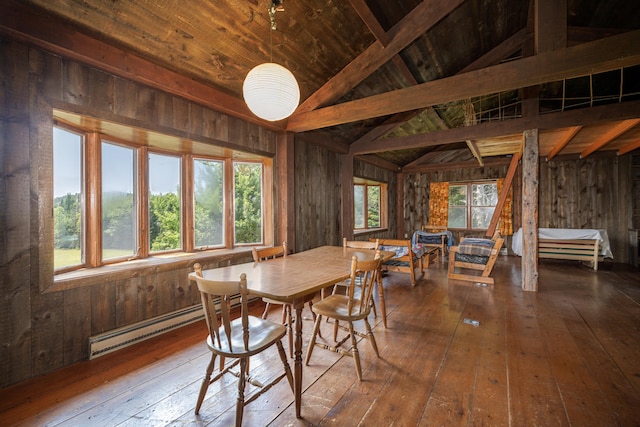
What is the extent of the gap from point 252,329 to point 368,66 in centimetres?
317

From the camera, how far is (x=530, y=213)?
388 centimetres

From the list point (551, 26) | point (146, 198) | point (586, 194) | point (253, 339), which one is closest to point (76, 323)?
point (146, 198)

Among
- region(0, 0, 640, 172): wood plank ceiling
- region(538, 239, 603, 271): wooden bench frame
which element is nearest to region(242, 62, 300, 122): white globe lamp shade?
region(0, 0, 640, 172): wood plank ceiling

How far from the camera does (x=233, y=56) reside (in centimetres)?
266

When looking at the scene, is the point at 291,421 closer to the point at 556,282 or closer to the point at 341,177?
the point at 341,177

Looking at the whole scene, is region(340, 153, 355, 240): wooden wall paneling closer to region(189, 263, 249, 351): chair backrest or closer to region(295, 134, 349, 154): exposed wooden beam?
region(295, 134, 349, 154): exposed wooden beam

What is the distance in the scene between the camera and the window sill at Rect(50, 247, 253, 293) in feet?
6.73

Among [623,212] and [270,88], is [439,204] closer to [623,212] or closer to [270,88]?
[623,212]

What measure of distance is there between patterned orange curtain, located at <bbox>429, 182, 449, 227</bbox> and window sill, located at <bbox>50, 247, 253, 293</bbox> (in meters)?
6.07

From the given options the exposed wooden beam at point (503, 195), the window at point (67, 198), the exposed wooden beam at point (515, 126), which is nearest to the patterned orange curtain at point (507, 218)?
the exposed wooden beam at point (503, 195)

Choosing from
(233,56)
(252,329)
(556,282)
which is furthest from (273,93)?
(556,282)

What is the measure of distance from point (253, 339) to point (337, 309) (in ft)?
2.23

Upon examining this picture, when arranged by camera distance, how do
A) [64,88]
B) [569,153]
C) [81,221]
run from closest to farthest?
[64,88]
[81,221]
[569,153]

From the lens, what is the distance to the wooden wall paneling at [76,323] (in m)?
2.00
